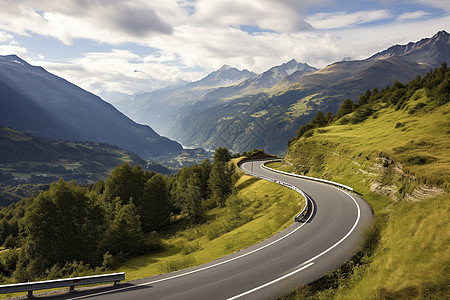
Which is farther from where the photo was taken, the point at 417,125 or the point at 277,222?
the point at 417,125

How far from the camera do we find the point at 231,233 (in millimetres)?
33000

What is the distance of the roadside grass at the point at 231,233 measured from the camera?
84.1 ft

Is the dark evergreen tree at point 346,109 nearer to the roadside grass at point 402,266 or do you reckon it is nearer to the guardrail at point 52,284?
the roadside grass at point 402,266

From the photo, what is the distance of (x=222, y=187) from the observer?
207 ft

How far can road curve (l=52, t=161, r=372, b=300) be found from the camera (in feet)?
50.3

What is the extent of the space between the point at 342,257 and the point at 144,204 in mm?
46734

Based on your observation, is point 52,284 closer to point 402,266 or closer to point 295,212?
point 402,266

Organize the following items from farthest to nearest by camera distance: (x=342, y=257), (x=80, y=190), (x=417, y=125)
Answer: (x=417, y=125) < (x=80, y=190) < (x=342, y=257)

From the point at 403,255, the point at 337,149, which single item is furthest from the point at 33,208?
the point at 337,149

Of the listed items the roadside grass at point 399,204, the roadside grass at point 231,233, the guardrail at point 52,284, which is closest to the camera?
the roadside grass at point 399,204

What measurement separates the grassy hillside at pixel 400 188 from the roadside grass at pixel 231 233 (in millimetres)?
10466

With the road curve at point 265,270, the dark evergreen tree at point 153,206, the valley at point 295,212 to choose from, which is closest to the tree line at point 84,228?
the dark evergreen tree at point 153,206

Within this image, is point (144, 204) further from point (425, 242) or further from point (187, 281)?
point (425, 242)

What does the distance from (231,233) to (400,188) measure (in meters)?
21.4
